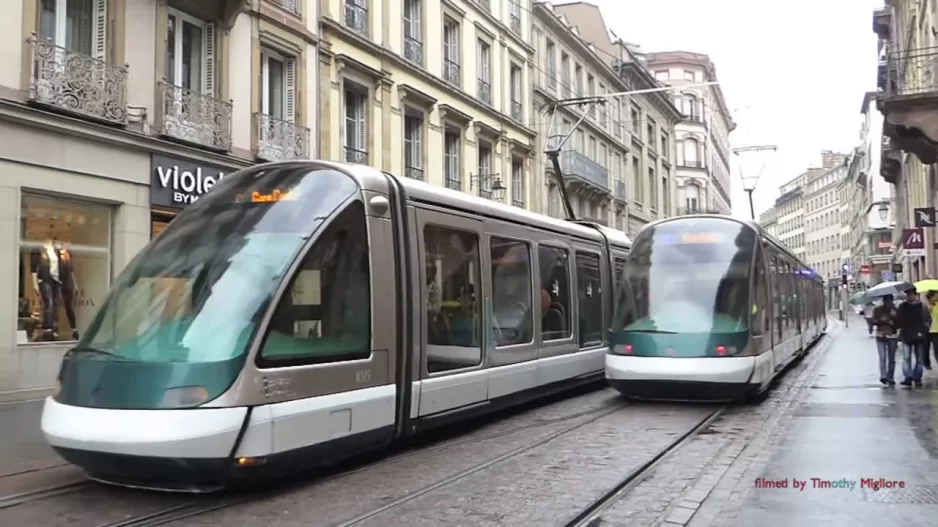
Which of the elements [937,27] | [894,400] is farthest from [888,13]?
[894,400]

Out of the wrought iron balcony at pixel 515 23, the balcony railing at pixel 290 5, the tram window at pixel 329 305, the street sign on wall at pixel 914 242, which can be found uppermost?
the wrought iron balcony at pixel 515 23

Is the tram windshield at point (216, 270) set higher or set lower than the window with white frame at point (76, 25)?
lower

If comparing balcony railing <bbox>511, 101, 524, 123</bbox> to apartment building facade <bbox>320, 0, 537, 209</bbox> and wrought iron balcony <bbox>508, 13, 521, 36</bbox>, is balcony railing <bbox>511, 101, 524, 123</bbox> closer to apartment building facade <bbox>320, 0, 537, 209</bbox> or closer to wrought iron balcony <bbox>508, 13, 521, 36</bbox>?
apartment building facade <bbox>320, 0, 537, 209</bbox>

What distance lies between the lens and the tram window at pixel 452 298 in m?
8.77

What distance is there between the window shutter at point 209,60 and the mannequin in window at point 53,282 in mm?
4315

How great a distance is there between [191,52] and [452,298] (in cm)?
1023

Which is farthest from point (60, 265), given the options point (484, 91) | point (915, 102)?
point (484, 91)

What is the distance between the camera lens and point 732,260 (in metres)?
12.4

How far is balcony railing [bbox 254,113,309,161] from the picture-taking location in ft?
59.1

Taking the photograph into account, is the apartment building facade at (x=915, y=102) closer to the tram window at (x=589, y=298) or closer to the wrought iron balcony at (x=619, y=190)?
the tram window at (x=589, y=298)

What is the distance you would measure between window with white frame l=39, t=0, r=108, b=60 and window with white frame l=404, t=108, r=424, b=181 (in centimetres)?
1052

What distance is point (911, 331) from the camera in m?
14.2

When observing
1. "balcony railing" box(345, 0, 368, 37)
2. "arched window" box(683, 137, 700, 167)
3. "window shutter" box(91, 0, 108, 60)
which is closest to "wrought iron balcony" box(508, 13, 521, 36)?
"balcony railing" box(345, 0, 368, 37)

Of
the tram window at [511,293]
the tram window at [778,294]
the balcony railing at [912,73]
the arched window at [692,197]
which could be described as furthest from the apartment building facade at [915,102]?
the arched window at [692,197]
